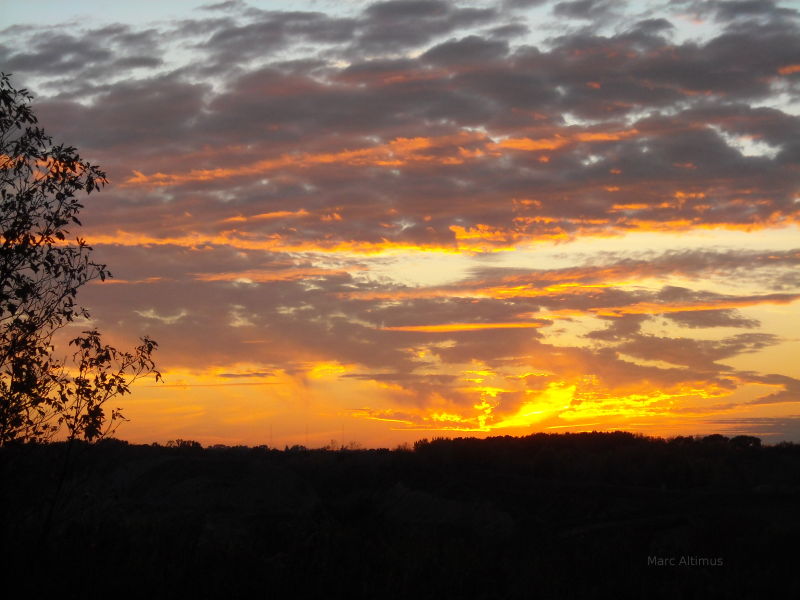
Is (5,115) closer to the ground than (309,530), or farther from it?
farther from it

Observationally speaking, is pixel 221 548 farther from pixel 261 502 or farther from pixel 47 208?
pixel 261 502

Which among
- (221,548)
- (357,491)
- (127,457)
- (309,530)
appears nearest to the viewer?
(221,548)

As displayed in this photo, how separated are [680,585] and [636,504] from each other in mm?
13332

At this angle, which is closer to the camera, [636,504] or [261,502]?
[636,504]

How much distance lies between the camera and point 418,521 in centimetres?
3089

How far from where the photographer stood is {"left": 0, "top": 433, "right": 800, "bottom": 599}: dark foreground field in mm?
14023

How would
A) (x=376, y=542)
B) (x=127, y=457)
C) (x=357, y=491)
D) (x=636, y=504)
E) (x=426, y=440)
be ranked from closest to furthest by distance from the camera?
1. (x=376, y=542)
2. (x=636, y=504)
3. (x=357, y=491)
4. (x=127, y=457)
5. (x=426, y=440)

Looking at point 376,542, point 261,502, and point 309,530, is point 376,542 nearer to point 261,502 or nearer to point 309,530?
point 309,530

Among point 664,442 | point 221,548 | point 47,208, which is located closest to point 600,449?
point 664,442

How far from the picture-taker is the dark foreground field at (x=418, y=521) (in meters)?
14.0

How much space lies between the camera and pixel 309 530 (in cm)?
2416

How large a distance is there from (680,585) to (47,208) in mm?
14246

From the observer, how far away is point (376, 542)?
21.9 m

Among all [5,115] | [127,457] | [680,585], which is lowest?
[680,585]
